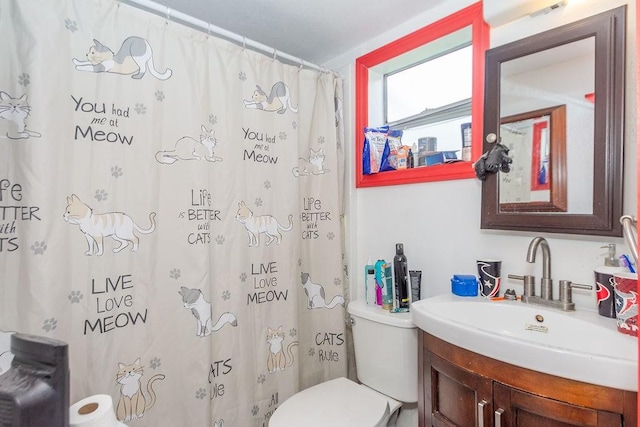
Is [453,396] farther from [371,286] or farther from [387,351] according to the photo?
[371,286]

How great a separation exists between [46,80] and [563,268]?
181cm

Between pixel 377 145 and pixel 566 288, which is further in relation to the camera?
pixel 377 145

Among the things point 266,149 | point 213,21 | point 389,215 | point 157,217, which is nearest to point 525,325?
point 389,215

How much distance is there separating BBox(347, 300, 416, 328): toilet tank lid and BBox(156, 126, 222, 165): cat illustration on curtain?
0.93 metres

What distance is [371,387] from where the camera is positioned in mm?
1449

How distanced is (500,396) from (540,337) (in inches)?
11.7

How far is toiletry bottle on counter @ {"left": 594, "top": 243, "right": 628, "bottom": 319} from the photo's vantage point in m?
0.96

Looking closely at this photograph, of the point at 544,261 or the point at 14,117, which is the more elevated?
the point at 14,117

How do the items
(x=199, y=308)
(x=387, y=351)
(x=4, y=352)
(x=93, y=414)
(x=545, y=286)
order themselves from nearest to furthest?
(x=93, y=414), (x=4, y=352), (x=545, y=286), (x=199, y=308), (x=387, y=351)

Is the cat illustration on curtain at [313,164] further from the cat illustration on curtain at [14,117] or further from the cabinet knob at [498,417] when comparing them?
the cabinet knob at [498,417]

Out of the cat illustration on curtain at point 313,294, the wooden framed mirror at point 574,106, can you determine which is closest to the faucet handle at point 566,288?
the wooden framed mirror at point 574,106

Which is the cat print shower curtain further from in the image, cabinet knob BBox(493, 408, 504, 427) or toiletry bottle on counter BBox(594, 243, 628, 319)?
toiletry bottle on counter BBox(594, 243, 628, 319)

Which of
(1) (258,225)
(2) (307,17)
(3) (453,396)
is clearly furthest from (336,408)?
(2) (307,17)

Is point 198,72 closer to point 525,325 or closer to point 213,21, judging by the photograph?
point 213,21
